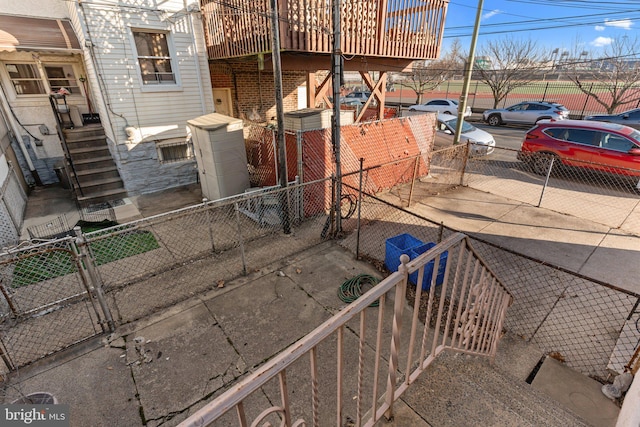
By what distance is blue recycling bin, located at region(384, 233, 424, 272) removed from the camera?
15.7 feet

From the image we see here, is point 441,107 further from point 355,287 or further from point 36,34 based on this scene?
point 36,34

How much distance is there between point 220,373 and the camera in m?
3.43

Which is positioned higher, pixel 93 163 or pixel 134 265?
pixel 93 163

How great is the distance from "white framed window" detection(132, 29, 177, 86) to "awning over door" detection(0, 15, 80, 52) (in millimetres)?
1551

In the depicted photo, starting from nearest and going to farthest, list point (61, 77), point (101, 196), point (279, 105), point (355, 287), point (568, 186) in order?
point (355, 287) → point (279, 105) → point (101, 196) → point (568, 186) → point (61, 77)

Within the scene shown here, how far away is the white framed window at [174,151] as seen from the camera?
911 cm

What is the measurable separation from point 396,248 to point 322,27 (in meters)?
5.17

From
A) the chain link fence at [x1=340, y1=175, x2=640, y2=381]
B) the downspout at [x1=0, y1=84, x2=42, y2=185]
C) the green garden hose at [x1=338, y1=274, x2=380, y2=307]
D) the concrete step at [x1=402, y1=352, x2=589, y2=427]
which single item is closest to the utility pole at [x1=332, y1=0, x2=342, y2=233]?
the chain link fence at [x1=340, y1=175, x2=640, y2=381]

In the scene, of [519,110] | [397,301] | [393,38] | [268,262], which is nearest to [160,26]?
[393,38]

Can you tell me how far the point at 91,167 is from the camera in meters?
8.89

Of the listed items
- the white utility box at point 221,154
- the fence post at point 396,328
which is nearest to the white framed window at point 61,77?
the white utility box at point 221,154

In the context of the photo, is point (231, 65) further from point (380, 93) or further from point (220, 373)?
point (220, 373)

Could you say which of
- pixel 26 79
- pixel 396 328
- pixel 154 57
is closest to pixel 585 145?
pixel 396 328

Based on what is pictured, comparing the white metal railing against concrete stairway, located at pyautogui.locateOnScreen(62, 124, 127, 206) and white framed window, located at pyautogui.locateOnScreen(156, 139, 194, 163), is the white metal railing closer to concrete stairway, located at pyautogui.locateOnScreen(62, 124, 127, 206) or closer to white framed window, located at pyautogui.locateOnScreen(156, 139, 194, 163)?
concrete stairway, located at pyautogui.locateOnScreen(62, 124, 127, 206)
